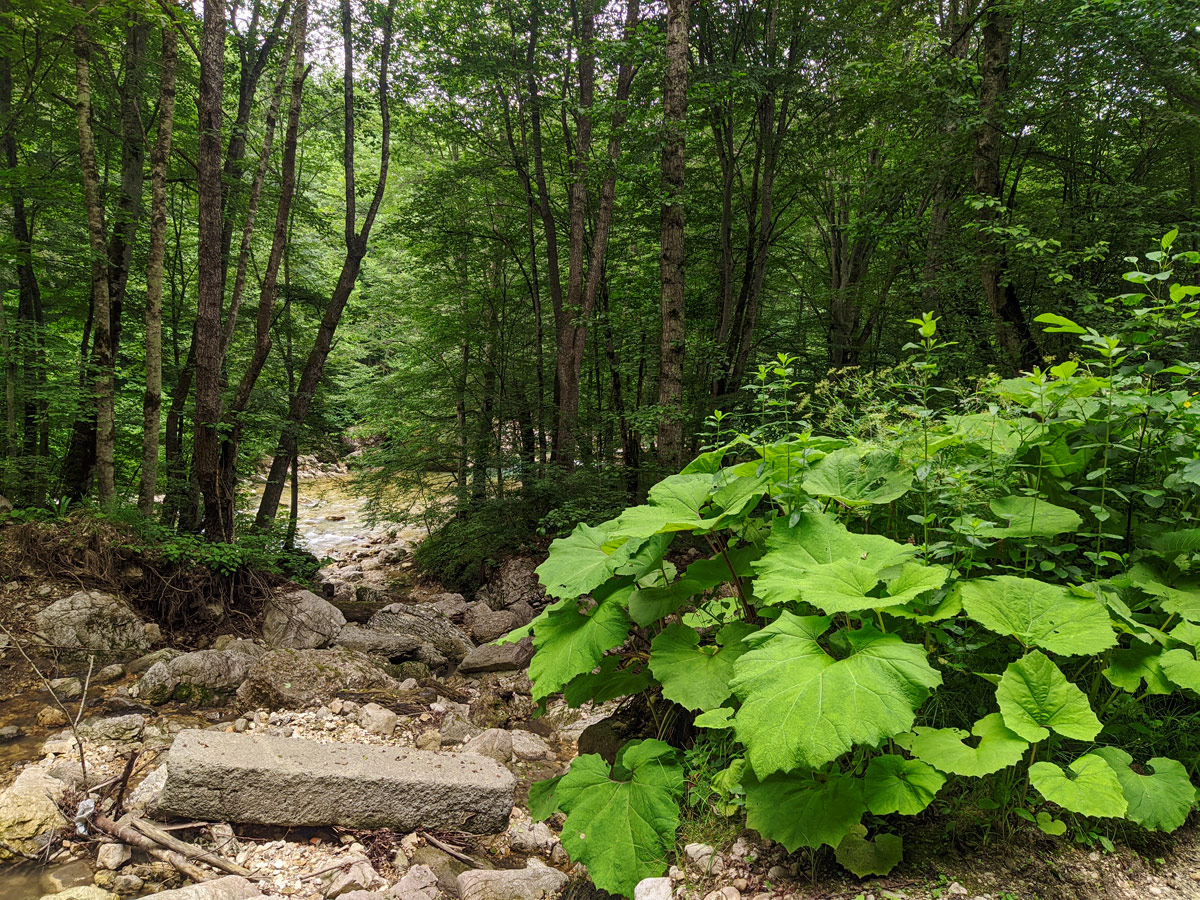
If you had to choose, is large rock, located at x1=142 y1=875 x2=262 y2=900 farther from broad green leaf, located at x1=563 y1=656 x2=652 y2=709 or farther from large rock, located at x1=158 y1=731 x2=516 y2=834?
broad green leaf, located at x1=563 y1=656 x2=652 y2=709

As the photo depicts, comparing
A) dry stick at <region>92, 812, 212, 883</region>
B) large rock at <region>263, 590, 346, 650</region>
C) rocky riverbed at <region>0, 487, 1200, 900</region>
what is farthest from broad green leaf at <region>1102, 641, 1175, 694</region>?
large rock at <region>263, 590, 346, 650</region>

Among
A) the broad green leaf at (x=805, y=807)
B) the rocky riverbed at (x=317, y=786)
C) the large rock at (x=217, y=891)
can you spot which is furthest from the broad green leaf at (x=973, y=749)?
the large rock at (x=217, y=891)

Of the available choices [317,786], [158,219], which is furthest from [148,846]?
[158,219]

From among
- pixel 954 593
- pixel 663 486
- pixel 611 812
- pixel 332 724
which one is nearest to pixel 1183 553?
pixel 954 593

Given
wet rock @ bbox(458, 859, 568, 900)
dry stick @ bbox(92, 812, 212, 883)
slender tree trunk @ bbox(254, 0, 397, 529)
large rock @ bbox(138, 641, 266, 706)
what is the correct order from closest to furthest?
wet rock @ bbox(458, 859, 568, 900) < dry stick @ bbox(92, 812, 212, 883) < large rock @ bbox(138, 641, 266, 706) < slender tree trunk @ bbox(254, 0, 397, 529)

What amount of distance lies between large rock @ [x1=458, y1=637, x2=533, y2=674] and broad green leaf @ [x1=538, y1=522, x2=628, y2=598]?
4.40m

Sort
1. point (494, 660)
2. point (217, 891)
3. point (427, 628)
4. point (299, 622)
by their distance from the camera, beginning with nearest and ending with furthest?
point (217, 891)
point (494, 660)
point (299, 622)
point (427, 628)

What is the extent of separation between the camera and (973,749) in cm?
147

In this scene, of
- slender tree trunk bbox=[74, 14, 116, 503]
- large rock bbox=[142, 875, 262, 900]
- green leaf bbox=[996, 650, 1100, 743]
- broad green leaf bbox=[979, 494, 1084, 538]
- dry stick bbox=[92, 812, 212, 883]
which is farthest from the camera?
slender tree trunk bbox=[74, 14, 116, 503]

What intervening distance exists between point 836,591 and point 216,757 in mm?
3373

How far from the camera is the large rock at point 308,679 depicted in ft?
16.3

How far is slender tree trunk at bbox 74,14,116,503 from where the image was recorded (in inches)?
251

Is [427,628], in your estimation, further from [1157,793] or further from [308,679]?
[1157,793]

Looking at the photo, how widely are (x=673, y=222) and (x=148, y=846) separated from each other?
672cm
